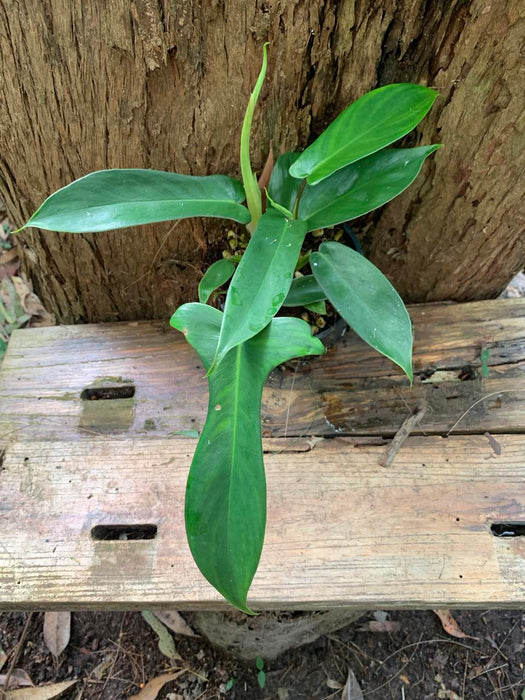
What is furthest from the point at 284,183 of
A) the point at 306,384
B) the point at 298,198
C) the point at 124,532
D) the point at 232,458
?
the point at 124,532

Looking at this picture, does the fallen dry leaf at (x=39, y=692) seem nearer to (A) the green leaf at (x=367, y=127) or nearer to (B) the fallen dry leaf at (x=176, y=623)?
(B) the fallen dry leaf at (x=176, y=623)

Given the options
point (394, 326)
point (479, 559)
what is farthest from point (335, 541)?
point (394, 326)

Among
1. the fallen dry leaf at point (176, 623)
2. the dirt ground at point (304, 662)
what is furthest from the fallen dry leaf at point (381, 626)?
the fallen dry leaf at point (176, 623)

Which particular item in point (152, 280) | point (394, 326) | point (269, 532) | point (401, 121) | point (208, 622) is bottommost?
point (208, 622)

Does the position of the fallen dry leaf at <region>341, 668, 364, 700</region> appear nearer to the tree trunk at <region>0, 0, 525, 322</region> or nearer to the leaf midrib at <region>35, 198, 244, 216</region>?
the tree trunk at <region>0, 0, 525, 322</region>

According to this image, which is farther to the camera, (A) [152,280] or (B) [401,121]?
(A) [152,280]

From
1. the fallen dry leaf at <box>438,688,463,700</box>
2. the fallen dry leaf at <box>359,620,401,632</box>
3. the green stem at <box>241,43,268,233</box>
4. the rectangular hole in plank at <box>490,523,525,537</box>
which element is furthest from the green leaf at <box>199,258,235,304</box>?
the fallen dry leaf at <box>438,688,463,700</box>

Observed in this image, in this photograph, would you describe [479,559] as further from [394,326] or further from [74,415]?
[74,415]
